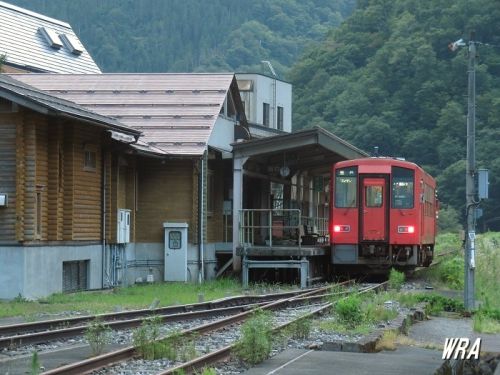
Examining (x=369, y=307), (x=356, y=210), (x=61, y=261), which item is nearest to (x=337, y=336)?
(x=369, y=307)

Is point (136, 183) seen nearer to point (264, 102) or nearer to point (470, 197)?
point (470, 197)

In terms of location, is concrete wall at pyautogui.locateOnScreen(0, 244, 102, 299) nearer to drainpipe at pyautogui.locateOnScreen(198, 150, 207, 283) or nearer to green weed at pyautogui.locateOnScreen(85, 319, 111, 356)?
drainpipe at pyautogui.locateOnScreen(198, 150, 207, 283)

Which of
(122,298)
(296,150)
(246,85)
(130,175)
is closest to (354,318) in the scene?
(122,298)

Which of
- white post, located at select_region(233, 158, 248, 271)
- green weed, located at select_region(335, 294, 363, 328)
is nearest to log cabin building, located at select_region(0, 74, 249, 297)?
white post, located at select_region(233, 158, 248, 271)

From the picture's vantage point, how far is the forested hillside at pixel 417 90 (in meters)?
71.2

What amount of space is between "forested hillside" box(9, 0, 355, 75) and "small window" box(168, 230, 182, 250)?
83935 millimetres

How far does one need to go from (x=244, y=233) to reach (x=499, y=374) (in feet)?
61.8

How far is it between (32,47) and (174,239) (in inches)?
1176

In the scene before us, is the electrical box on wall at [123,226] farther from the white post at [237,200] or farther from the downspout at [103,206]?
the white post at [237,200]

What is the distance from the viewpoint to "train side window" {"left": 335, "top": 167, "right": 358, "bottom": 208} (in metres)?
28.0

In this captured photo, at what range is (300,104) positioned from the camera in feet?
277

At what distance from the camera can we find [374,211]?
27938mm

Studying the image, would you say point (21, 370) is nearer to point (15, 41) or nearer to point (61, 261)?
point (61, 261)

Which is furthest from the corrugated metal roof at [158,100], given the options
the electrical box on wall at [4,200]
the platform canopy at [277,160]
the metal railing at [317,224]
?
the metal railing at [317,224]
